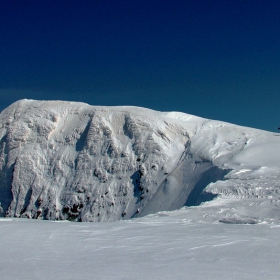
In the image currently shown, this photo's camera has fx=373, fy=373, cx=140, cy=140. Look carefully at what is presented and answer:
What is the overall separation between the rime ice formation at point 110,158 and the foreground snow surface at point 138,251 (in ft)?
44.6

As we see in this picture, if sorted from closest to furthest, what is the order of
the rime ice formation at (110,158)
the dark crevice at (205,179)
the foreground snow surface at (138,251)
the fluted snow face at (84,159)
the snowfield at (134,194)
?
the foreground snow surface at (138,251) → the snowfield at (134,194) → the dark crevice at (205,179) → the rime ice formation at (110,158) → the fluted snow face at (84,159)

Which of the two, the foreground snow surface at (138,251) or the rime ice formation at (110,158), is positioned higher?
the rime ice formation at (110,158)

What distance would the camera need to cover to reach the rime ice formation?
27.1 meters

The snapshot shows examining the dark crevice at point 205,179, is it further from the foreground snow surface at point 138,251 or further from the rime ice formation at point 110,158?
the foreground snow surface at point 138,251

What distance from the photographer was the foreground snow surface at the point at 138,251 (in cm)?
556

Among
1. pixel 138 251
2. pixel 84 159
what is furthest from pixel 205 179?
pixel 138 251

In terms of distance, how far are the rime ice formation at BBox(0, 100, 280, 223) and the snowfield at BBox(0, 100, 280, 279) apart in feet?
0.33

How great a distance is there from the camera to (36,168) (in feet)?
113

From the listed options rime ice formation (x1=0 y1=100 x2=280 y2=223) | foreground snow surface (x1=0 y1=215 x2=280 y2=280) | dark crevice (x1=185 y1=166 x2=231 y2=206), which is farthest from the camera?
rime ice formation (x1=0 y1=100 x2=280 y2=223)

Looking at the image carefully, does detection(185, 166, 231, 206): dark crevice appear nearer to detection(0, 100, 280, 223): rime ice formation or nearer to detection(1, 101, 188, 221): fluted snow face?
detection(0, 100, 280, 223): rime ice formation

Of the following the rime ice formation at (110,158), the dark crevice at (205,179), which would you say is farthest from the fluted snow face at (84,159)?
the dark crevice at (205,179)

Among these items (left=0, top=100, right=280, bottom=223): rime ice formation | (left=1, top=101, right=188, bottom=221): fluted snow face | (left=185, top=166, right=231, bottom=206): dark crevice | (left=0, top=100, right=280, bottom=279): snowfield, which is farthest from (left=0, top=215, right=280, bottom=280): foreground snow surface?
(left=1, top=101, right=188, bottom=221): fluted snow face

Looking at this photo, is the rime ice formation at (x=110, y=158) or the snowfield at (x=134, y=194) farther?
the rime ice formation at (x=110, y=158)

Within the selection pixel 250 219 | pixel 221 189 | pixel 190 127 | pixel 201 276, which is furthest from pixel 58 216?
pixel 201 276
